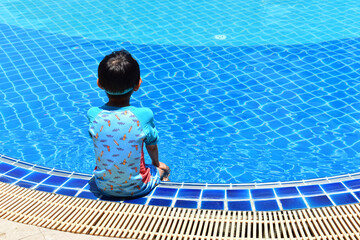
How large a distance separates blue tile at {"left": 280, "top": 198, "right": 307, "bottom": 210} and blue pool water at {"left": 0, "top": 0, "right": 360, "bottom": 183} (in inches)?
32.1

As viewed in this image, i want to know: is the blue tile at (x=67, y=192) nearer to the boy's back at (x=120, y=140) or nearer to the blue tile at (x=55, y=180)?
the blue tile at (x=55, y=180)

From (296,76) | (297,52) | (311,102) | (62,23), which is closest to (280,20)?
(297,52)

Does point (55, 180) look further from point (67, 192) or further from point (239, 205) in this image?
point (239, 205)

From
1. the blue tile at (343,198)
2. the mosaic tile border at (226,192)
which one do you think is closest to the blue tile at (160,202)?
the mosaic tile border at (226,192)

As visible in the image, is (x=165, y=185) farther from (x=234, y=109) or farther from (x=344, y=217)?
(x=234, y=109)

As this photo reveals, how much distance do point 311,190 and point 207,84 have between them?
271 centimetres

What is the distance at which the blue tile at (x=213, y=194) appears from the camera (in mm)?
3223

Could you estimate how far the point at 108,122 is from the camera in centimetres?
283

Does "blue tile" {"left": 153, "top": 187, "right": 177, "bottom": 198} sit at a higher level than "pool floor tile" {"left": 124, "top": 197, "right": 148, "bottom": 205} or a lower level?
lower

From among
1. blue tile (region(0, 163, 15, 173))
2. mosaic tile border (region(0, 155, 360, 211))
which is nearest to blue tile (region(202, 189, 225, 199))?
mosaic tile border (region(0, 155, 360, 211))

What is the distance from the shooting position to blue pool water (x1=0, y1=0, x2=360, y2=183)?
434 centimetres

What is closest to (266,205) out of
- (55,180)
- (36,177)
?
(55,180)

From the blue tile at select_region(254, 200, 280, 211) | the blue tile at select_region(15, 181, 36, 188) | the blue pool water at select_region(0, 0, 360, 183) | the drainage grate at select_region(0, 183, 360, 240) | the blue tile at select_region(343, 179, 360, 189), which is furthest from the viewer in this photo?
the blue pool water at select_region(0, 0, 360, 183)

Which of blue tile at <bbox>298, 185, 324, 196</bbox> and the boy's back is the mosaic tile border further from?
the boy's back
